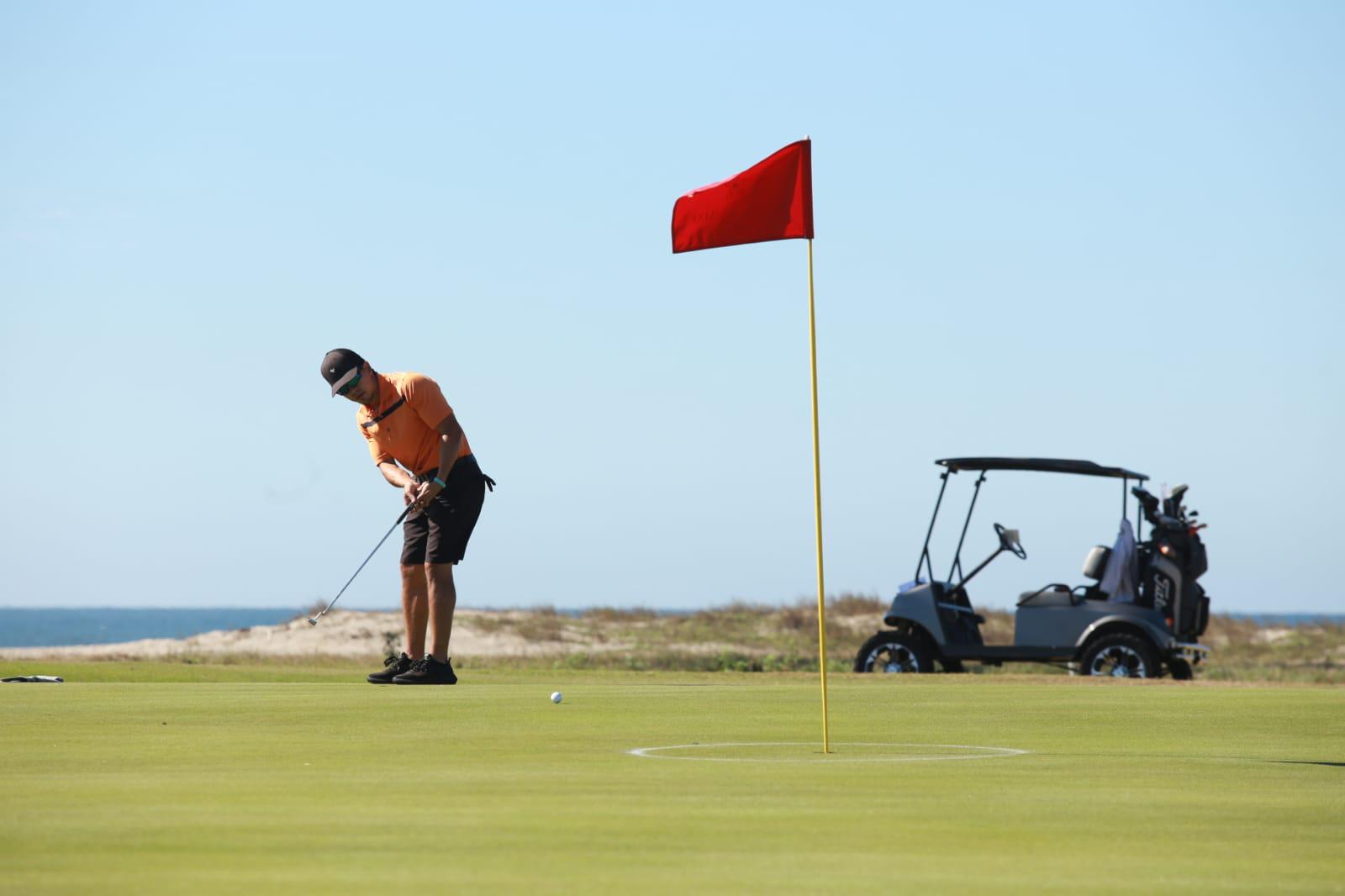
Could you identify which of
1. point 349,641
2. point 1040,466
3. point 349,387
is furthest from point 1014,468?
point 349,641

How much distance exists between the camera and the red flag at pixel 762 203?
9.86 m

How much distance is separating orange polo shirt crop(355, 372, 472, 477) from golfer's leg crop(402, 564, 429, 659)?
602mm

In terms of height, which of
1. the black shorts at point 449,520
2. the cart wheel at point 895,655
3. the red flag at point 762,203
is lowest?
the cart wheel at point 895,655

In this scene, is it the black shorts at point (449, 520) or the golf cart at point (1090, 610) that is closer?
the black shorts at point (449, 520)

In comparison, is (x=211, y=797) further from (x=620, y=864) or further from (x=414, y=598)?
(x=414, y=598)

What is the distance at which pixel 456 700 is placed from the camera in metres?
11.0

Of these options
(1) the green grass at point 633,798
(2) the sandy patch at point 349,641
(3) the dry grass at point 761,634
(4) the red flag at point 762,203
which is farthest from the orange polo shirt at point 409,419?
(2) the sandy patch at point 349,641

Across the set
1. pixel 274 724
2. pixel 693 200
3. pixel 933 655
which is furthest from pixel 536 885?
pixel 933 655

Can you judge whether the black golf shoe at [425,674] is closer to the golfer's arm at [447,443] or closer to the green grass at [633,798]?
the green grass at [633,798]

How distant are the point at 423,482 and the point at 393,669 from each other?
1222mm

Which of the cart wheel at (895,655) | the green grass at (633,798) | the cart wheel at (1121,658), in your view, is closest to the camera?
the green grass at (633,798)

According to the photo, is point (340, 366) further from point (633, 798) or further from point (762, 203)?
point (633, 798)

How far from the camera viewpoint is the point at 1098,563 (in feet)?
66.7

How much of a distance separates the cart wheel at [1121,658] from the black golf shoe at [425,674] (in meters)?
9.10
